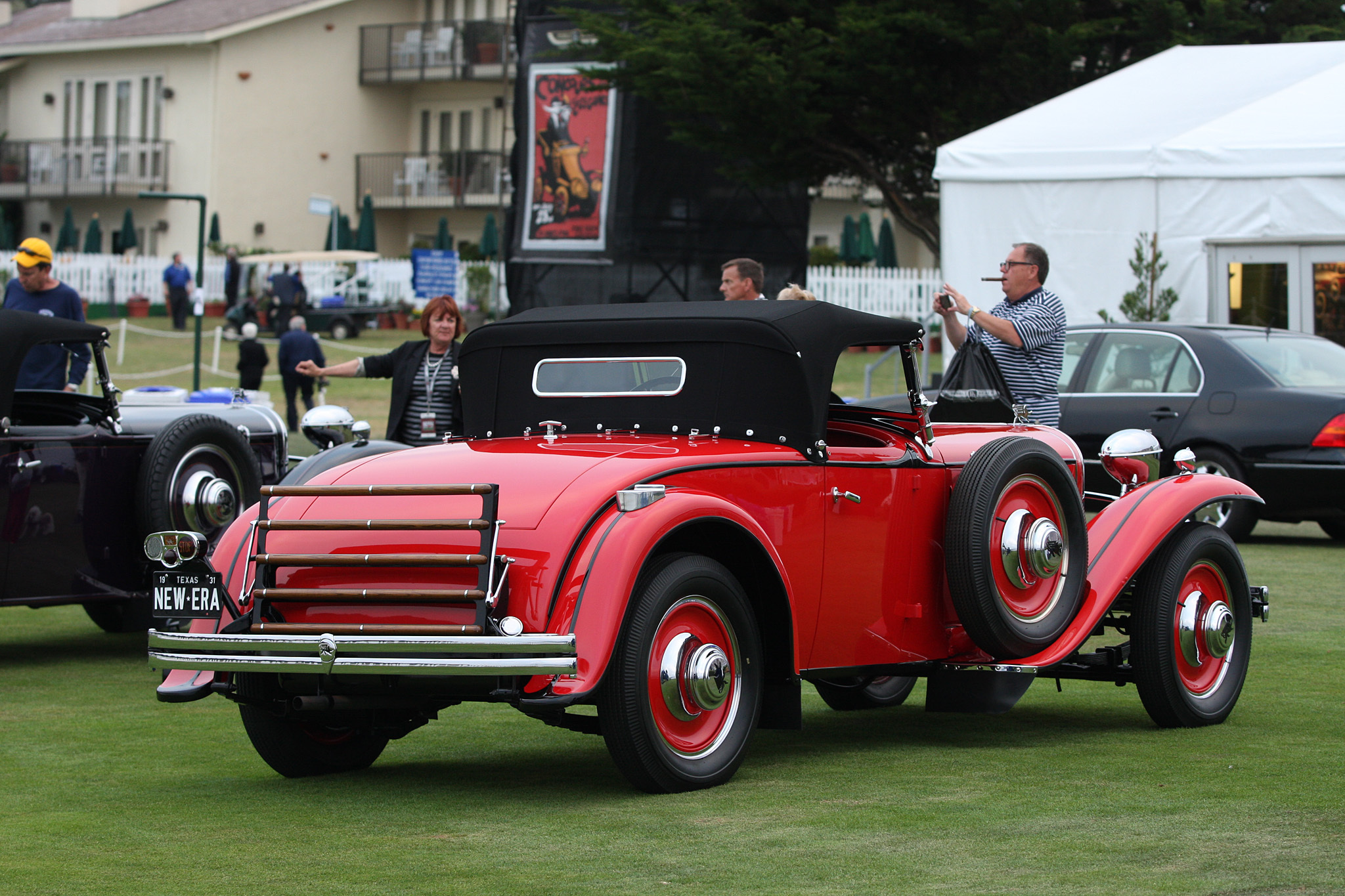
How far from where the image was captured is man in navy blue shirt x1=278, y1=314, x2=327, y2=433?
2402 cm

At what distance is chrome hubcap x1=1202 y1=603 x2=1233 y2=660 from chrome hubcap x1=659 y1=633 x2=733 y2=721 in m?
2.27

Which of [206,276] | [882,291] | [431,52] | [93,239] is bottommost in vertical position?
[882,291]

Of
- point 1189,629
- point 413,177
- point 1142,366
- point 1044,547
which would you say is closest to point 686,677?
point 1044,547

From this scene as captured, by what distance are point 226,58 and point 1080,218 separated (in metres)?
34.5

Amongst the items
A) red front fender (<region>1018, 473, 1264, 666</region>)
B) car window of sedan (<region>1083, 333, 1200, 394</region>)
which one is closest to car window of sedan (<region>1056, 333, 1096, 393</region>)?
car window of sedan (<region>1083, 333, 1200, 394</region>)

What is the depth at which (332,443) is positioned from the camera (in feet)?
29.3

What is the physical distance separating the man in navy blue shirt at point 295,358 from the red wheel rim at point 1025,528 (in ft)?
58.7

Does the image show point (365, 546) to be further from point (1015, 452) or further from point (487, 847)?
point (1015, 452)

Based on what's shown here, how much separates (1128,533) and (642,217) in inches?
854

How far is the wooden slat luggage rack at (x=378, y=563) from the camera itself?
16.8ft

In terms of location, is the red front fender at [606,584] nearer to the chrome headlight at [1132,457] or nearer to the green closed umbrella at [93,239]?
the chrome headlight at [1132,457]

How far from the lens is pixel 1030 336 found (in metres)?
8.59

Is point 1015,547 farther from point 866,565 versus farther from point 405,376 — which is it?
point 405,376

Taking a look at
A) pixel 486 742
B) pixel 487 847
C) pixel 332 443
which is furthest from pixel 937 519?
pixel 332 443
